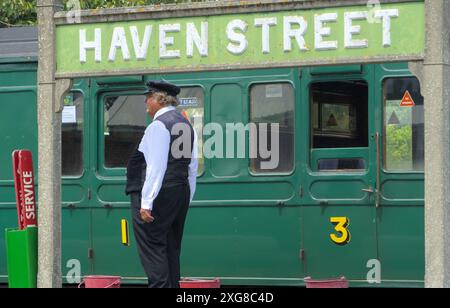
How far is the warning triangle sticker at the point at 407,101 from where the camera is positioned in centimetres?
1134

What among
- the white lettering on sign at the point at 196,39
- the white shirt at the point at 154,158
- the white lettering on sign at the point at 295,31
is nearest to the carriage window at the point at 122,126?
the white shirt at the point at 154,158

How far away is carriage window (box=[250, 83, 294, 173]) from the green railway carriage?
0.04 ft

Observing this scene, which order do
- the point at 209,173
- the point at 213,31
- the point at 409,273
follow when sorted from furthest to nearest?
the point at 209,173 → the point at 409,273 → the point at 213,31

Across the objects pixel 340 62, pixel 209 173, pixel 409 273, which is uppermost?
pixel 340 62

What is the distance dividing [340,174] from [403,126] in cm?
78

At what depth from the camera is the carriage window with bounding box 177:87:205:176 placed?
39.9 ft

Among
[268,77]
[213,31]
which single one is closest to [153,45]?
[213,31]

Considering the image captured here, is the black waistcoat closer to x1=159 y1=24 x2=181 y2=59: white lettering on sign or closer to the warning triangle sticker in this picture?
x1=159 y1=24 x2=181 y2=59: white lettering on sign

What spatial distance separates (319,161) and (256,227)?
936mm

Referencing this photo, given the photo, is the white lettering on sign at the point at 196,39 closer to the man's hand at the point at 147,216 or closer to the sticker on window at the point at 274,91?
the man's hand at the point at 147,216

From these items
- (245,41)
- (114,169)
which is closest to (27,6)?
(114,169)

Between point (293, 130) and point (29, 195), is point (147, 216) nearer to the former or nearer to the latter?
point (29, 195)

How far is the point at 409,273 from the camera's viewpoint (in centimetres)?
1123
